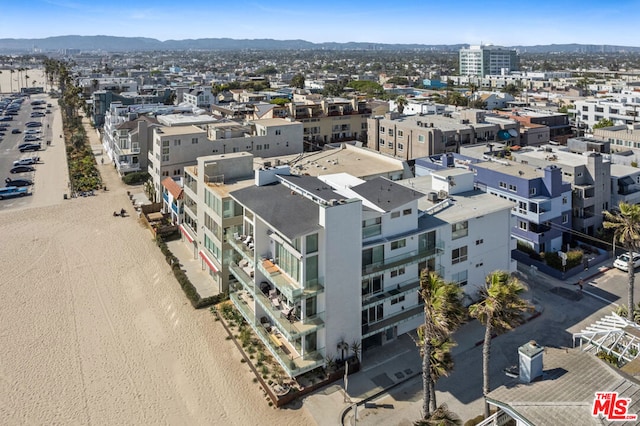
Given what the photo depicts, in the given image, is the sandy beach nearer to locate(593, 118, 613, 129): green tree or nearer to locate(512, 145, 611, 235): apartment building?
locate(512, 145, 611, 235): apartment building

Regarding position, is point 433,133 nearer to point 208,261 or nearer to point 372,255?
point 208,261

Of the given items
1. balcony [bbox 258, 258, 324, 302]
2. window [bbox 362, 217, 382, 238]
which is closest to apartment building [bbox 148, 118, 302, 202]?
balcony [bbox 258, 258, 324, 302]

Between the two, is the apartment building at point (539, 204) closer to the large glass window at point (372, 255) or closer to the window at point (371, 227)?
the large glass window at point (372, 255)

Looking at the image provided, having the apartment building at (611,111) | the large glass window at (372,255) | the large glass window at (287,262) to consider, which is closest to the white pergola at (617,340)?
the large glass window at (372,255)

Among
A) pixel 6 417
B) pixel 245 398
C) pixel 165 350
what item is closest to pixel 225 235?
pixel 165 350

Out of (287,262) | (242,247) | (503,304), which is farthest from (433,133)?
(503,304)

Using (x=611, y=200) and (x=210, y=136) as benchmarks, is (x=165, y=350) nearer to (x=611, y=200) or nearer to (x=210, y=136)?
(x=210, y=136)
